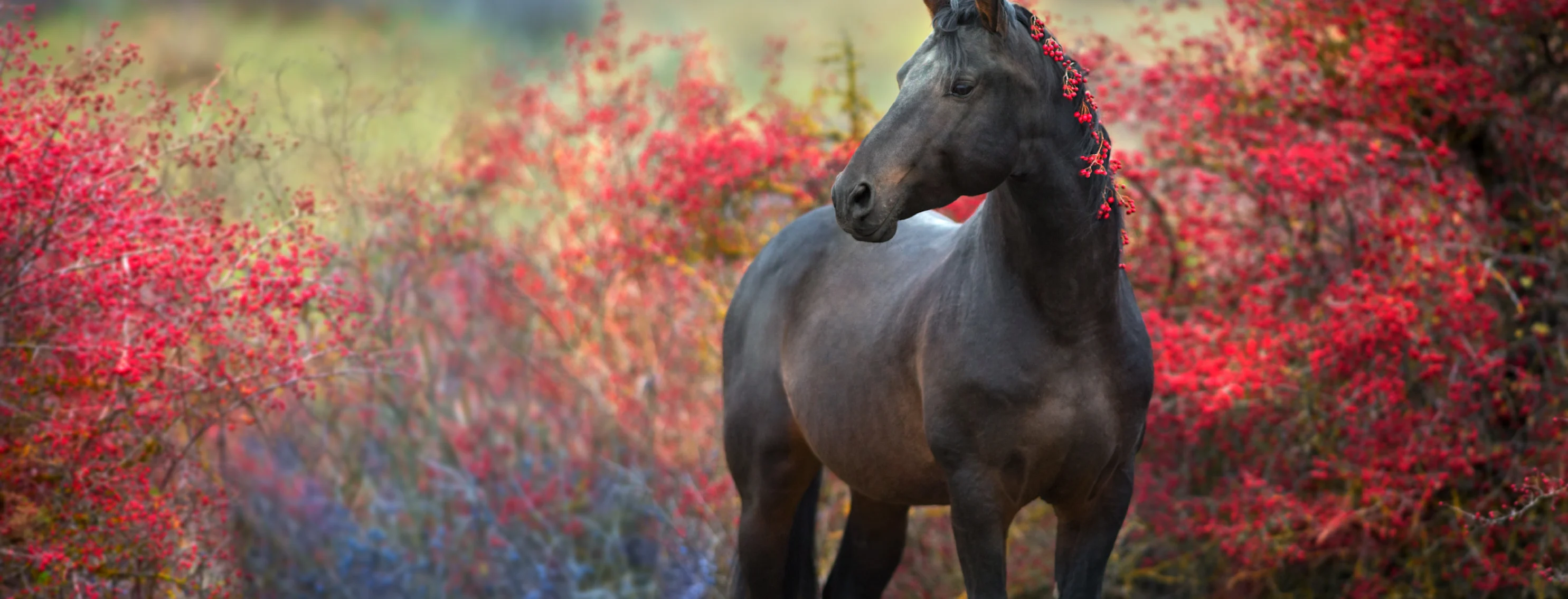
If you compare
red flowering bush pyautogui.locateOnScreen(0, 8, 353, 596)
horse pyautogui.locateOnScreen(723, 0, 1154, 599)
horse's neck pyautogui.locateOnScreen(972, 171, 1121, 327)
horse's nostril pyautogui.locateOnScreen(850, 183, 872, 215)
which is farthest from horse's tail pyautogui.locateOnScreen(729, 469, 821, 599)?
red flowering bush pyautogui.locateOnScreen(0, 8, 353, 596)

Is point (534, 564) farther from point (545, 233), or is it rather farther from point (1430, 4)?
point (1430, 4)

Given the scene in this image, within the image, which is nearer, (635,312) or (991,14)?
(991,14)

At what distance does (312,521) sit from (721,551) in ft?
8.14

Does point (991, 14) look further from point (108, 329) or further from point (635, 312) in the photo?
point (635, 312)

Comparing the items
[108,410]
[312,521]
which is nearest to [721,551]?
[312,521]

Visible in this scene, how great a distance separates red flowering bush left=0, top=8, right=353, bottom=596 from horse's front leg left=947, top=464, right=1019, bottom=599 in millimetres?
2693

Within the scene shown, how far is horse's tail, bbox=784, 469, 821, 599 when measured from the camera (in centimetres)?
401

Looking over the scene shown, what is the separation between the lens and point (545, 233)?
8.64 metres

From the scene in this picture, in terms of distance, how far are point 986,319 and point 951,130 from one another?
0.49 metres

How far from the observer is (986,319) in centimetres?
303

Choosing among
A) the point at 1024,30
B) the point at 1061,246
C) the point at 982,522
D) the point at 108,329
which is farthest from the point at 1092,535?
the point at 108,329

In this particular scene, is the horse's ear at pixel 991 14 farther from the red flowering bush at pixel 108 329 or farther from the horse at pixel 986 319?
the red flowering bush at pixel 108 329

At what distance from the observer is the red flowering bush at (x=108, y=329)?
4.38 m

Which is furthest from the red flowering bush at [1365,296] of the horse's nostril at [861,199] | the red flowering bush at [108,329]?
the red flowering bush at [108,329]
